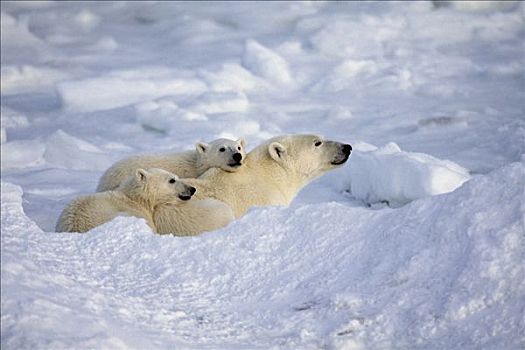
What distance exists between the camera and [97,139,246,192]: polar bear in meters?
5.76

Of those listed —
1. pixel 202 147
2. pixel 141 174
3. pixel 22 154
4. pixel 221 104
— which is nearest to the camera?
pixel 141 174

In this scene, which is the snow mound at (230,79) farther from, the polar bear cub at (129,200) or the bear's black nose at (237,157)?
the polar bear cub at (129,200)

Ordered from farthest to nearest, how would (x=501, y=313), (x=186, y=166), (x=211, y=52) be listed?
(x=211, y=52) < (x=186, y=166) < (x=501, y=313)

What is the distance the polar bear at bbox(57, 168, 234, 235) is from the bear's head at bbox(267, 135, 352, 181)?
781mm

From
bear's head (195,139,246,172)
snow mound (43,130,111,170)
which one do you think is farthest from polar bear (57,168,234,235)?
snow mound (43,130,111,170)

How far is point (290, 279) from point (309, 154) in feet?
9.42

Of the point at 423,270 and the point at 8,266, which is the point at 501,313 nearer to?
the point at 423,270

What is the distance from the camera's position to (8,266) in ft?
8.80

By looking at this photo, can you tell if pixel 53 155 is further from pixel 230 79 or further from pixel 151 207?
pixel 230 79

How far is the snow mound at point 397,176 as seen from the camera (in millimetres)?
6230

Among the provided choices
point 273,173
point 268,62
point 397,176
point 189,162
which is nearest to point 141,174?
point 189,162

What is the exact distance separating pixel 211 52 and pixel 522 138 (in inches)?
253

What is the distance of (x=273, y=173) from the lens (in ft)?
19.3

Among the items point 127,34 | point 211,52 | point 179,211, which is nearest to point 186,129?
point 211,52
